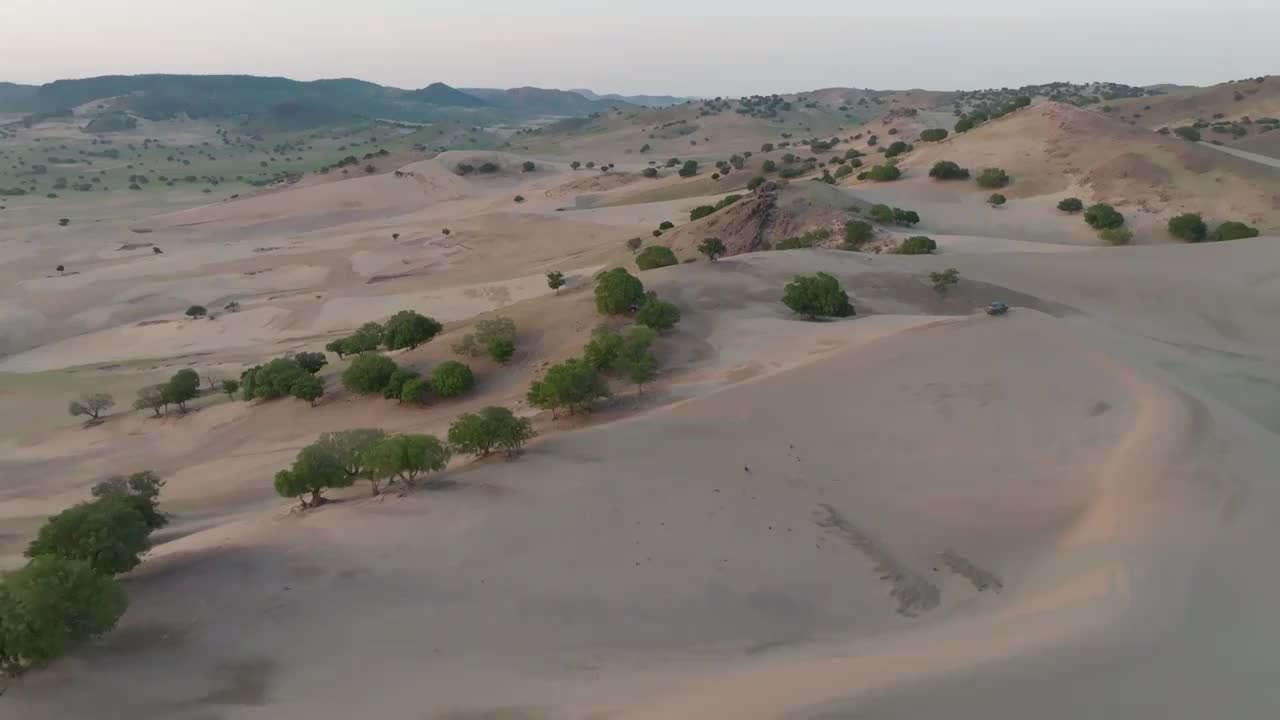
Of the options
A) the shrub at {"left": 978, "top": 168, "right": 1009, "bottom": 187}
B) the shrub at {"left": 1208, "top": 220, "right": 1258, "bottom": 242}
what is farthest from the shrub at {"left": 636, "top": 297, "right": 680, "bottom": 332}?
the shrub at {"left": 978, "top": 168, "right": 1009, "bottom": 187}

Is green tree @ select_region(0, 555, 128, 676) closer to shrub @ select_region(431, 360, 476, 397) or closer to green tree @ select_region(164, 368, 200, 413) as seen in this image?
shrub @ select_region(431, 360, 476, 397)

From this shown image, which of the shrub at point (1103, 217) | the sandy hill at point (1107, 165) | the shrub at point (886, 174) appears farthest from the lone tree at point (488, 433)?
the shrub at point (886, 174)

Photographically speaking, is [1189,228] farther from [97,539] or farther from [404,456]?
[97,539]

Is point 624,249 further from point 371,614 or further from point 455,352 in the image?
point 371,614

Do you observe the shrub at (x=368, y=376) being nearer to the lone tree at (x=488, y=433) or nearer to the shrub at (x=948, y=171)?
the lone tree at (x=488, y=433)

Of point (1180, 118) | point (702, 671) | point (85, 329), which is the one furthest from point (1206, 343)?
point (1180, 118)

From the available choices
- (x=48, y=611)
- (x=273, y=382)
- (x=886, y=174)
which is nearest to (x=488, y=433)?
(x=48, y=611)
